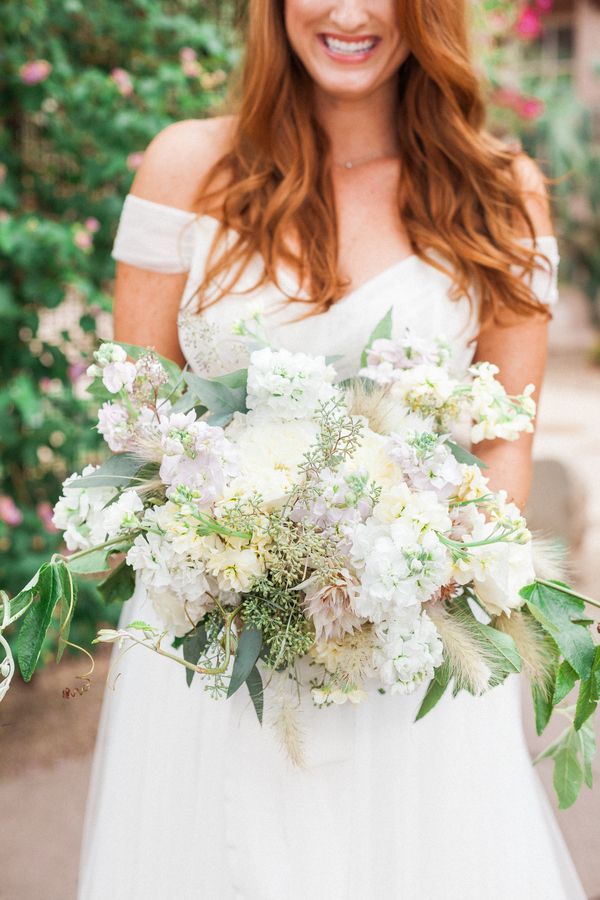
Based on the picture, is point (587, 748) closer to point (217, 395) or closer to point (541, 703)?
point (541, 703)

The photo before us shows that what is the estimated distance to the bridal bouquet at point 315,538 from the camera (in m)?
1.20

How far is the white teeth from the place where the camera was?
6.02 feet

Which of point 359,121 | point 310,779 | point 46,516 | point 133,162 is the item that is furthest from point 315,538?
point 46,516

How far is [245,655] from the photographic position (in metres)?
1.26

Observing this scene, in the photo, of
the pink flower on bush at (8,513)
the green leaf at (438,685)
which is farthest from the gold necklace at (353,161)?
the pink flower on bush at (8,513)

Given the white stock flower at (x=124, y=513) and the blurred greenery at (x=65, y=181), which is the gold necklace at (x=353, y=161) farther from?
the blurred greenery at (x=65, y=181)

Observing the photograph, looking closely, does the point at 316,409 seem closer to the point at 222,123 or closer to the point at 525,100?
the point at 222,123

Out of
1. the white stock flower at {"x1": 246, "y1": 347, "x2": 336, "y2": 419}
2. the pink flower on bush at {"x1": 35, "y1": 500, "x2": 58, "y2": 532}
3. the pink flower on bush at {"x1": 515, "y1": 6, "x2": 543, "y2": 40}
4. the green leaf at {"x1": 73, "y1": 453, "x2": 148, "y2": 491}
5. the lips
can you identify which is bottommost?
the pink flower on bush at {"x1": 35, "y1": 500, "x2": 58, "y2": 532}

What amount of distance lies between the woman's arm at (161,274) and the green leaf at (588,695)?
101 cm

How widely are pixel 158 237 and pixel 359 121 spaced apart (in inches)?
19.4

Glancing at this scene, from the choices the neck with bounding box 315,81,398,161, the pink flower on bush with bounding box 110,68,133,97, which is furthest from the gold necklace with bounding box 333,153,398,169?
the pink flower on bush with bounding box 110,68,133,97

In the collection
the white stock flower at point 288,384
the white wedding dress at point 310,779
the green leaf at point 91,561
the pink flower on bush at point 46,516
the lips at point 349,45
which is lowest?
the pink flower on bush at point 46,516

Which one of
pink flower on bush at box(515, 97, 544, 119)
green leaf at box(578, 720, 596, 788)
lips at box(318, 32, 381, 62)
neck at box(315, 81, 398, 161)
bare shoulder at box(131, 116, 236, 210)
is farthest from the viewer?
pink flower on bush at box(515, 97, 544, 119)

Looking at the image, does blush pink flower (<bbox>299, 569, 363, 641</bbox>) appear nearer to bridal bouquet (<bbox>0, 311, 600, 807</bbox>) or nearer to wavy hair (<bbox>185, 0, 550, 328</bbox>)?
bridal bouquet (<bbox>0, 311, 600, 807</bbox>)
